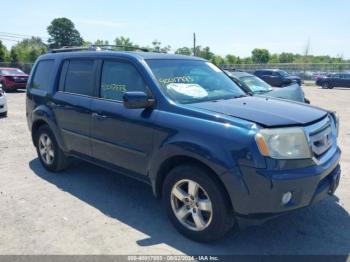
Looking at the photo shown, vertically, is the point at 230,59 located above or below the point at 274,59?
above

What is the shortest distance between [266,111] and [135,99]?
1.31 metres

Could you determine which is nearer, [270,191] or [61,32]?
[270,191]

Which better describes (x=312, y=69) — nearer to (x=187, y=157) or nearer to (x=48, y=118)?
(x=48, y=118)

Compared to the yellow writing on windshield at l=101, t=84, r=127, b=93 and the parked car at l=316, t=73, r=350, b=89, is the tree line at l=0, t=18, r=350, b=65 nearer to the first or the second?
the parked car at l=316, t=73, r=350, b=89

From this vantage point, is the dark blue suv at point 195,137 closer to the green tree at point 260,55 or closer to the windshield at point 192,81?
the windshield at point 192,81

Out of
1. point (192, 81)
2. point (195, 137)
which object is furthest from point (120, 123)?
point (195, 137)

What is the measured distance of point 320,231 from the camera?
376 cm

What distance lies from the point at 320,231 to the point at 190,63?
2.48m

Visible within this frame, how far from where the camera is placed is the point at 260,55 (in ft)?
289

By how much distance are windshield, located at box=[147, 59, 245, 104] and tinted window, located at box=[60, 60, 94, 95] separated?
0.98 meters

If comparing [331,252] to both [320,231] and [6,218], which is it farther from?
[6,218]

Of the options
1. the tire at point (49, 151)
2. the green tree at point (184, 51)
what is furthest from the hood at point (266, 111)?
the green tree at point (184, 51)

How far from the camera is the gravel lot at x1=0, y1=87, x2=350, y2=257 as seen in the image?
11.3 feet

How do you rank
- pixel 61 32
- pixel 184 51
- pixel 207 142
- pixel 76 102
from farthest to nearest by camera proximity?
pixel 61 32 → pixel 184 51 → pixel 76 102 → pixel 207 142
